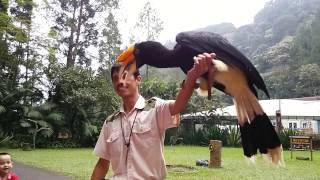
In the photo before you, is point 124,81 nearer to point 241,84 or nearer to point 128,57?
point 128,57

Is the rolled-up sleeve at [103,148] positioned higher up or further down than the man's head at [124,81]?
further down

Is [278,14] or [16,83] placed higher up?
[278,14]

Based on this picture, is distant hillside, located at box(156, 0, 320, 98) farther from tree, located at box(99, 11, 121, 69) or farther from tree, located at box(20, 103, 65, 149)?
tree, located at box(20, 103, 65, 149)

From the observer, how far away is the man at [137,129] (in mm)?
2004

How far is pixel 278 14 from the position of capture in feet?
164

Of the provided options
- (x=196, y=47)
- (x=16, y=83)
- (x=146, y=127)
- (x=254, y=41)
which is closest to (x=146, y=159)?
(x=146, y=127)

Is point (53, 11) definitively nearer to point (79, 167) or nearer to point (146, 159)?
point (79, 167)

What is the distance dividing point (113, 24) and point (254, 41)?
2202cm

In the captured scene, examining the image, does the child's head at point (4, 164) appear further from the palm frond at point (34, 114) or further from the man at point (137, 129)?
the palm frond at point (34, 114)

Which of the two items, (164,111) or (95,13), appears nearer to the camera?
(164,111)

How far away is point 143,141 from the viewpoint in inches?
80.4

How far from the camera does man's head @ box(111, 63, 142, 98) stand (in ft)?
7.02

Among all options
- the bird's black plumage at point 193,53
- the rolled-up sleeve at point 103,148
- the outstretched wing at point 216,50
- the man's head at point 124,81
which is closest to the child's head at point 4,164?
the rolled-up sleeve at point 103,148

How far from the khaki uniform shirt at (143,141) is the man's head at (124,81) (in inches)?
3.1
